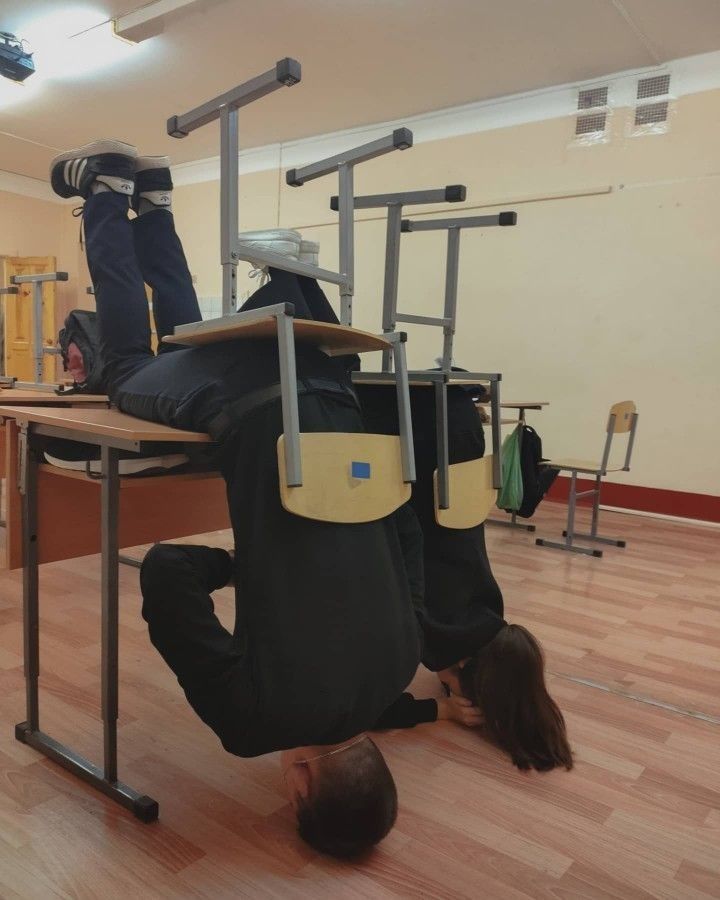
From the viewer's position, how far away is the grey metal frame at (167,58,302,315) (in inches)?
46.4

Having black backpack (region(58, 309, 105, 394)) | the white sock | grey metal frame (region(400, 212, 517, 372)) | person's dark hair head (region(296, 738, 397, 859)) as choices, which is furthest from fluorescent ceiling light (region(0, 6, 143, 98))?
person's dark hair head (region(296, 738, 397, 859))

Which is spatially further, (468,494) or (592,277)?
(592,277)

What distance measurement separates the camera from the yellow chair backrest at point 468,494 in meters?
1.65

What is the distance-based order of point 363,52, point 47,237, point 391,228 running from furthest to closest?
point 47,237, point 363,52, point 391,228

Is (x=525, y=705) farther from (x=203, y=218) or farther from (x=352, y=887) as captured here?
(x=203, y=218)

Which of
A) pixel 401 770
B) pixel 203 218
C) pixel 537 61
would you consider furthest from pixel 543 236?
pixel 401 770

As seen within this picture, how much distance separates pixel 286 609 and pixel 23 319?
7.41 metres

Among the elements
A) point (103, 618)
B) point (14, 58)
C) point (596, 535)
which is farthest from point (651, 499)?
point (14, 58)

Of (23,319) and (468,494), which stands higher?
(23,319)

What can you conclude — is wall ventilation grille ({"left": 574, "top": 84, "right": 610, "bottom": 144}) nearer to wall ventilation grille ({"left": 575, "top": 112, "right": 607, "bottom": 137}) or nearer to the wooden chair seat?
wall ventilation grille ({"left": 575, "top": 112, "right": 607, "bottom": 137})

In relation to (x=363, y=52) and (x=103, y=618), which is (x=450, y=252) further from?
(x=363, y=52)

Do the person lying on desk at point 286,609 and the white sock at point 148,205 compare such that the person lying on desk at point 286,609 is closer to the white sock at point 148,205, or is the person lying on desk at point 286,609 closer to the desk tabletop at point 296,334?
the desk tabletop at point 296,334

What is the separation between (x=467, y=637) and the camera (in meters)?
1.58

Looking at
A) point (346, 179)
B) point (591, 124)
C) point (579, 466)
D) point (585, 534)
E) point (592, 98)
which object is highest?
point (592, 98)
